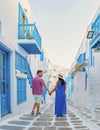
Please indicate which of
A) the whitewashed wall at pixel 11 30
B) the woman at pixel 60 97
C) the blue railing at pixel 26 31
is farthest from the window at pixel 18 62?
the woman at pixel 60 97

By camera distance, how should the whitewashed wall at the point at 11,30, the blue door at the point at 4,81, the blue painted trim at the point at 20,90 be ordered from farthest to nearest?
the blue painted trim at the point at 20,90
the blue door at the point at 4,81
the whitewashed wall at the point at 11,30

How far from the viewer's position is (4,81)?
424 inches

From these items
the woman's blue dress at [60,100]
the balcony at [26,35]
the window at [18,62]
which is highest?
the balcony at [26,35]

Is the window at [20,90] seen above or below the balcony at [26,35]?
below

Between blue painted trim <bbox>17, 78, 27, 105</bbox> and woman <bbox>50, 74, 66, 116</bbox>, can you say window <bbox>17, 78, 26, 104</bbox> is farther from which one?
woman <bbox>50, 74, 66, 116</bbox>

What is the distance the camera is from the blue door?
10367mm

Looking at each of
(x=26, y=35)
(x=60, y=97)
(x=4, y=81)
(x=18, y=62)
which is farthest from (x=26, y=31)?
(x=60, y=97)

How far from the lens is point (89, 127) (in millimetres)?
7586

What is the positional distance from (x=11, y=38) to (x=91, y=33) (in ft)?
21.2

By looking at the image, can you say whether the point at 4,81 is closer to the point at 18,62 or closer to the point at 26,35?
the point at 18,62

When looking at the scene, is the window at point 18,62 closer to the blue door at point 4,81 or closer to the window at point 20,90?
the window at point 20,90

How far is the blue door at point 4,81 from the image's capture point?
1037cm

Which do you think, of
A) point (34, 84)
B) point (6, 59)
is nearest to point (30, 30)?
point (6, 59)

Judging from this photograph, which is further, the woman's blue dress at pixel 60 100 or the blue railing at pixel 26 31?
the blue railing at pixel 26 31
